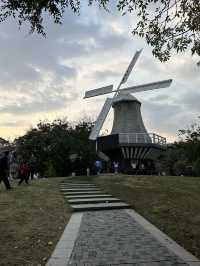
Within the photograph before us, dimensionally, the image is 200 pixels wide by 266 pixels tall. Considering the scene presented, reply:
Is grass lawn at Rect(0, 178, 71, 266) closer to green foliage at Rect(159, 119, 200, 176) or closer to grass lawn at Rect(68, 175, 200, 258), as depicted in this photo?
grass lawn at Rect(68, 175, 200, 258)

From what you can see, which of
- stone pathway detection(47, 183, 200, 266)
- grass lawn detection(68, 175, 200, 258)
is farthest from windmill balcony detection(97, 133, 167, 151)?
stone pathway detection(47, 183, 200, 266)

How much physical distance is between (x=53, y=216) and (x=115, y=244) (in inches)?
142

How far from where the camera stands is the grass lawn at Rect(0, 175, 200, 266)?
319 inches

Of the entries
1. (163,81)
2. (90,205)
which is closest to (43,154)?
(163,81)

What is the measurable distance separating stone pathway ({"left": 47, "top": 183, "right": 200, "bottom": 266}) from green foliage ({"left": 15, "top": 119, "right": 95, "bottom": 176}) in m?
26.0

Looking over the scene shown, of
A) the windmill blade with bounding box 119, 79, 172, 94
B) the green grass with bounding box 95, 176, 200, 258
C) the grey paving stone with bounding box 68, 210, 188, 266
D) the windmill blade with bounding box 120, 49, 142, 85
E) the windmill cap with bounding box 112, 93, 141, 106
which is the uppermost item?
the windmill blade with bounding box 120, 49, 142, 85

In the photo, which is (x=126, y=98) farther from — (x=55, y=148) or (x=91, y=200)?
(x=91, y=200)

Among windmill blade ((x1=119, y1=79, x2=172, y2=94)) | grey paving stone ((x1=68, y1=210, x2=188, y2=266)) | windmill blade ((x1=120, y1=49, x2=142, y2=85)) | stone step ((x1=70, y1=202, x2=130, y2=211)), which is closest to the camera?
grey paving stone ((x1=68, y1=210, x2=188, y2=266))

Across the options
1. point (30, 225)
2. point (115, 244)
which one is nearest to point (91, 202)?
point (30, 225)

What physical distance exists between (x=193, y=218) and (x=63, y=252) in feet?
16.1

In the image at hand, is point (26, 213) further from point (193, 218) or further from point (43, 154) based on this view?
point (43, 154)

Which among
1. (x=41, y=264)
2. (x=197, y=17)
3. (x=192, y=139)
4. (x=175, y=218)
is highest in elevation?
(x=192, y=139)

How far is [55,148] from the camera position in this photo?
129 feet

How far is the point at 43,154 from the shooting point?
4022 cm
